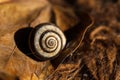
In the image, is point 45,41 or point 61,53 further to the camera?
point 61,53

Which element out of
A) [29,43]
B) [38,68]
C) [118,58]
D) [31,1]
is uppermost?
[31,1]

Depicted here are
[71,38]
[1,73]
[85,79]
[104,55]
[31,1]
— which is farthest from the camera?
[31,1]

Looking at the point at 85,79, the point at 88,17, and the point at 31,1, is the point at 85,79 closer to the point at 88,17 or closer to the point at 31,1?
the point at 88,17

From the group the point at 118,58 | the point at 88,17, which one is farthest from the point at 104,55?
the point at 88,17

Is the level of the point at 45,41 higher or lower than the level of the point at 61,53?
higher
